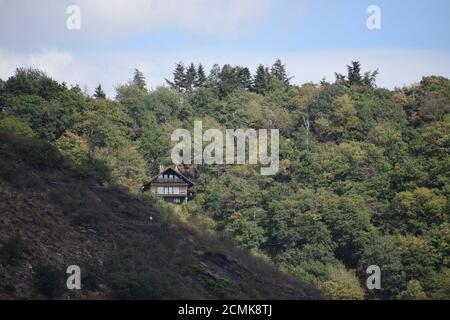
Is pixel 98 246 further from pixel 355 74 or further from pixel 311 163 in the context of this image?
pixel 355 74

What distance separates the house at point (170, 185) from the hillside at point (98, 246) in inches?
1497

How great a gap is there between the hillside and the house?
38.0 metres

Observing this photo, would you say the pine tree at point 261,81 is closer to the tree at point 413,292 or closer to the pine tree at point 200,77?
the pine tree at point 200,77

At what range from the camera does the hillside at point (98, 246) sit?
Result: 2764cm

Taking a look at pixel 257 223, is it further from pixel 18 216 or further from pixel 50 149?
pixel 18 216

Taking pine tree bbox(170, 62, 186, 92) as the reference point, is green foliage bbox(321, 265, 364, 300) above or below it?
below

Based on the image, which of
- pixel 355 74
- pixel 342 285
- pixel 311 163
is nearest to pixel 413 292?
pixel 342 285

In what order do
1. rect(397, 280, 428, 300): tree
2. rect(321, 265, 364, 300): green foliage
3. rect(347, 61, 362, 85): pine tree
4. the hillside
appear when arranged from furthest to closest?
rect(347, 61, 362, 85): pine tree → rect(397, 280, 428, 300): tree → rect(321, 265, 364, 300): green foliage → the hillside

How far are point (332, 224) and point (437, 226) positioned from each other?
8963mm

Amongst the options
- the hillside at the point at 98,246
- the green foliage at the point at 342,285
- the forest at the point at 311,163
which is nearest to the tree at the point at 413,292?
the forest at the point at 311,163

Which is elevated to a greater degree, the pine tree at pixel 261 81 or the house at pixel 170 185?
the pine tree at pixel 261 81

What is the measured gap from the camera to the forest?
6644 cm

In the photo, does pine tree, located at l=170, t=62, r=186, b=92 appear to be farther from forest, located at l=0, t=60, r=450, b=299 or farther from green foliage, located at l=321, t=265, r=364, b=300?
green foliage, located at l=321, t=265, r=364, b=300

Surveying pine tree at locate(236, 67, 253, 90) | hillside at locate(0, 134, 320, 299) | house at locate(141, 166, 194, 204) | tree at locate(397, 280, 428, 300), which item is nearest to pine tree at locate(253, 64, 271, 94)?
pine tree at locate(236, 67, 253, 90)
